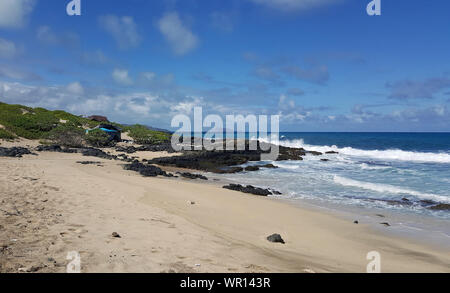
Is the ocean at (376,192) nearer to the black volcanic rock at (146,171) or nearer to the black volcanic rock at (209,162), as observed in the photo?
the black volcanic rock at (209,162)

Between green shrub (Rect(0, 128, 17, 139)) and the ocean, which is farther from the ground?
green shrub (Rect(0, 128, 17, 139))

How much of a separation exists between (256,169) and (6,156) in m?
16.3

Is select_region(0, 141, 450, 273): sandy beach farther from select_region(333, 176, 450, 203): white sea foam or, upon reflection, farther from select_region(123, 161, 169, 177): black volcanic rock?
select_region(333, 176, 450, 203): white sea foam

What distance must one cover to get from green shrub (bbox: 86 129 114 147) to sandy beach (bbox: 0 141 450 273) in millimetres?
20476

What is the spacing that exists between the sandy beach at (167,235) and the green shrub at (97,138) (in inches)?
806

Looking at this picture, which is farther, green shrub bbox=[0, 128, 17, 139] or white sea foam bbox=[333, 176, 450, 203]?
green shrub bbox=[0, 128, 17, 139]

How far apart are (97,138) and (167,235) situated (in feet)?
92.4

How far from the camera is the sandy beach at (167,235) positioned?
4633 millimetres

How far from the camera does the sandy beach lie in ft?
15.2

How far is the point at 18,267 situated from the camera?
391 cm

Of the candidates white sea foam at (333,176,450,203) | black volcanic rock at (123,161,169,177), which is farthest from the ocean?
black volcanic rock at (123,161,169,177)
